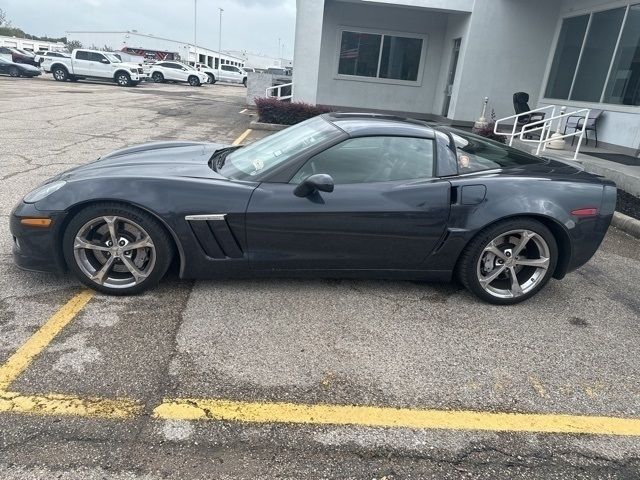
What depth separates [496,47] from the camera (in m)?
12.4

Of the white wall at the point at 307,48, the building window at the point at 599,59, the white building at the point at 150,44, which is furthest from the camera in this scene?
the white building at the point at 150,44

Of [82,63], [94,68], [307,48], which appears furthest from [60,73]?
[307,48]

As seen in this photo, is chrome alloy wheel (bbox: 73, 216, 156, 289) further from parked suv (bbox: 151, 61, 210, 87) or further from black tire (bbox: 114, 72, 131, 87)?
parked suv (bbox: 151, 61, 210, 87)

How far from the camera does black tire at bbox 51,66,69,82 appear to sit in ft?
89.7

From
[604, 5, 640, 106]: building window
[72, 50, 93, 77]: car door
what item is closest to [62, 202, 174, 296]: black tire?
[604, 5, 640, 106]: building window

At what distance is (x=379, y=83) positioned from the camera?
1502 centimetres

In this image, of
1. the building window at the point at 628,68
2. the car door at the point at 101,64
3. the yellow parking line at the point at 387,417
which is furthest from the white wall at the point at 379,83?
the car door at the point at 101,64

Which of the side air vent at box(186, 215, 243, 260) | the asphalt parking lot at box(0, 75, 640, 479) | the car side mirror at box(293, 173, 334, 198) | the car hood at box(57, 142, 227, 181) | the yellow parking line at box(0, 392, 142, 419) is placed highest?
the car side mirror at box(293, 173, 334, 198)

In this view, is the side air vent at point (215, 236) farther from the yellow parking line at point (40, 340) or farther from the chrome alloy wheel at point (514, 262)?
the chrome alloy wheel at point (514, 262)

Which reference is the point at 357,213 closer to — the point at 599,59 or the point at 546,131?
the point at 546,131

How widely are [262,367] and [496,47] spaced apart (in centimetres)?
1236

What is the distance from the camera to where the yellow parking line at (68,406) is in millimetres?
2264

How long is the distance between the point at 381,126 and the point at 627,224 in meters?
3.94

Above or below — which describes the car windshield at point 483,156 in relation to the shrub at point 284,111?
above
